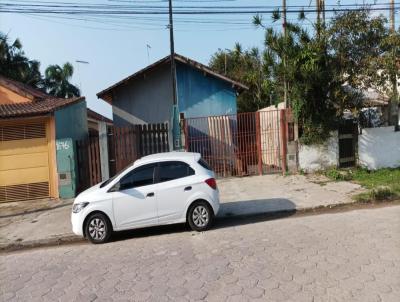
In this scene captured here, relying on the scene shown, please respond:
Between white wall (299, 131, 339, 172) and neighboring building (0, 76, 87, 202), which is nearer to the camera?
neighboring building (0, 76, 87, 202)

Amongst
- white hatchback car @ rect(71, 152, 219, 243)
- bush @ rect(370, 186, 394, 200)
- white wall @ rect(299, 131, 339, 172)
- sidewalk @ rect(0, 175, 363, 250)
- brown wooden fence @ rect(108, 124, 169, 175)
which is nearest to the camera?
white hatchback car @ rect(71, 152, 219, 243)

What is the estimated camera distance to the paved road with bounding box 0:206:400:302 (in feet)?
17.1

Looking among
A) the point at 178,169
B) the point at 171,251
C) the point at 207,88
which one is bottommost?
the point at 171,251

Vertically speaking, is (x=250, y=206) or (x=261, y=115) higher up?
(x=261, y=115)

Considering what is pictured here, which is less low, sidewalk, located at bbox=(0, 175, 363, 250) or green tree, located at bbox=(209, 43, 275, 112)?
green tree, located at bbox=(209, 43, 275, 112)

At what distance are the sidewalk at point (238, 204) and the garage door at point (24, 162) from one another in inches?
23.4

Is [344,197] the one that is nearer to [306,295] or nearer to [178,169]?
[178,169]

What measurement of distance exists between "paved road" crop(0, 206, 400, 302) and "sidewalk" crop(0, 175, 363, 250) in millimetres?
1068

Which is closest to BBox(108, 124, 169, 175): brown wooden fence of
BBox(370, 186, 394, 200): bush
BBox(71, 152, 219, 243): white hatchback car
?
BBox(71, 152, 219, 243): white hatchback car

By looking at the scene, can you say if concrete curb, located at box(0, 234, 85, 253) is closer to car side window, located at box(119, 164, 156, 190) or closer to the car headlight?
the car headlight

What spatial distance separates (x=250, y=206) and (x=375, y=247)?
167 inches

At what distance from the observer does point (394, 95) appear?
13.9 meters

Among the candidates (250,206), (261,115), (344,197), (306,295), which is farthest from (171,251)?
(261,115)

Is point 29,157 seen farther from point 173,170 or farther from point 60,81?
point 60,81
